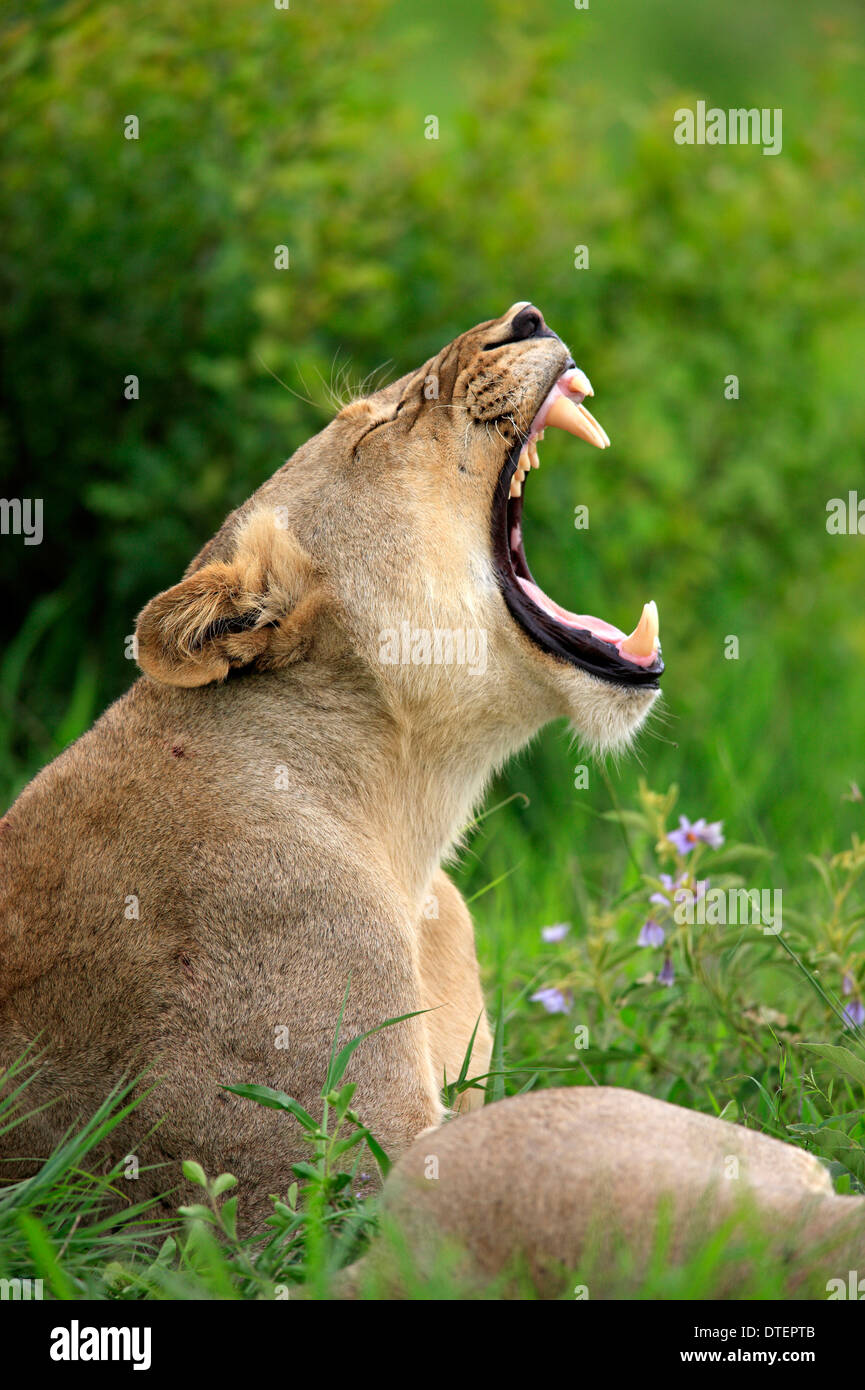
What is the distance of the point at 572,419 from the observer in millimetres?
3584

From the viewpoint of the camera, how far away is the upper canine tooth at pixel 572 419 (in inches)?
141

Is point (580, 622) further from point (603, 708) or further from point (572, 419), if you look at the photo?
point (572, 419)

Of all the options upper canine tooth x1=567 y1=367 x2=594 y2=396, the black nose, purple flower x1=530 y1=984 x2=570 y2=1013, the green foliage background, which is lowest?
purple flower x1=530 y1=984 x2=570 y2=1013

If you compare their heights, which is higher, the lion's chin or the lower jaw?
the lower jaw

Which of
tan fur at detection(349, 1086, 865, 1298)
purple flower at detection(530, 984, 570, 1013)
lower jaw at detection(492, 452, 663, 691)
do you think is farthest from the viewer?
purple flower at detection(530, 984, 570, 1013)

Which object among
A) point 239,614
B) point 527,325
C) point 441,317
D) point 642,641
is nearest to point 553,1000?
point 642,641

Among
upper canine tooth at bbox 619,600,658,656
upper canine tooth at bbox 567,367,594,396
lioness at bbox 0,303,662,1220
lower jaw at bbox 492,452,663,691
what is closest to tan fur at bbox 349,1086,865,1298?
lioness at bbox 0,303,662,1220

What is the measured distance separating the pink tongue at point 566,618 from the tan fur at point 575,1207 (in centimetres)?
127

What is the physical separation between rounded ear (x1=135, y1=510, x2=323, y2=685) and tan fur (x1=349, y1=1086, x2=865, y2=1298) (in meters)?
1.07

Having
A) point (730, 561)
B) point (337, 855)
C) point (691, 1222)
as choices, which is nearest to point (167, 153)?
point (730, 561)

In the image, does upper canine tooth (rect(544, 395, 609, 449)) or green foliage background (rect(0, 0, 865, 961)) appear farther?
green foliage background (rect(0, 0, 865, 961))

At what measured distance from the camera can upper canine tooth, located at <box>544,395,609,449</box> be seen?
11.7 ft

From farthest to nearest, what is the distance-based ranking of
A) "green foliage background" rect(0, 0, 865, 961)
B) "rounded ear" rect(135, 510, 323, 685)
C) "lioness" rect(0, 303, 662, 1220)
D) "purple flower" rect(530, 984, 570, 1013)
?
1. "green foliage background" rect(0, 0, 865, 961)
2. "purple flower" rect(530, 984, 570, 1013)
3. "rounded ear" rect(135, 510, 323, 685)
4. "lioness" rect(0, 303, 662, 1220)

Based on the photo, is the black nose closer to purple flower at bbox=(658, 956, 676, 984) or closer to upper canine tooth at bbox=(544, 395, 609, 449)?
upper canine tooth at bbox=(544, 395, 609, 449)
